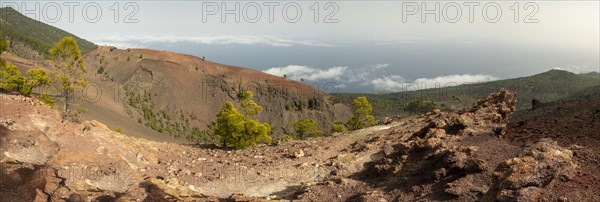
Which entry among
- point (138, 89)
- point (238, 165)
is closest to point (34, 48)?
point (138, 89)

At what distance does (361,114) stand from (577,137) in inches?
1310

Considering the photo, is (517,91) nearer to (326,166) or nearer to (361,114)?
(361,114)

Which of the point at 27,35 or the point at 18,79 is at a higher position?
the point at 27,35

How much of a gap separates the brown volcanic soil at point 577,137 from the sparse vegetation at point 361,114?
25654 mm

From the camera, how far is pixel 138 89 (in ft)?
229

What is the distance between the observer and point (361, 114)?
4684 cm

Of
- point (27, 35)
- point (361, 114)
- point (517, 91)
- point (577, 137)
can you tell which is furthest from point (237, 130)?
point (27, 35)

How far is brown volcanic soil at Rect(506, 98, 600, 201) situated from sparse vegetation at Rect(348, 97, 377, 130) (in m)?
25.7

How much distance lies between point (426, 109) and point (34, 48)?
101 meters

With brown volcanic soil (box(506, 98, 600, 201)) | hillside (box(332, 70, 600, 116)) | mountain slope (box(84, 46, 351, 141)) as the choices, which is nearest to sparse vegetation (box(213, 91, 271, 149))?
brown volcanic soil (box(506, 98, 600, 201))

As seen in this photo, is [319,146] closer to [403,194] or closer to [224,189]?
[224,189]

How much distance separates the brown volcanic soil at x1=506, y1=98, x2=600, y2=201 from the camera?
8978 millimetres

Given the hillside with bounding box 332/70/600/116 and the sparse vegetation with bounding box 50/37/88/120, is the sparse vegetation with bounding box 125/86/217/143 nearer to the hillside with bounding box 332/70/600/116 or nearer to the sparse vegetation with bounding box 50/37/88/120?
the sparse vegetation with bounding box 50/37/88/120

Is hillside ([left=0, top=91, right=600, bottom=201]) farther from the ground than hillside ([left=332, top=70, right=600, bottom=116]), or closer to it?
closer to it
